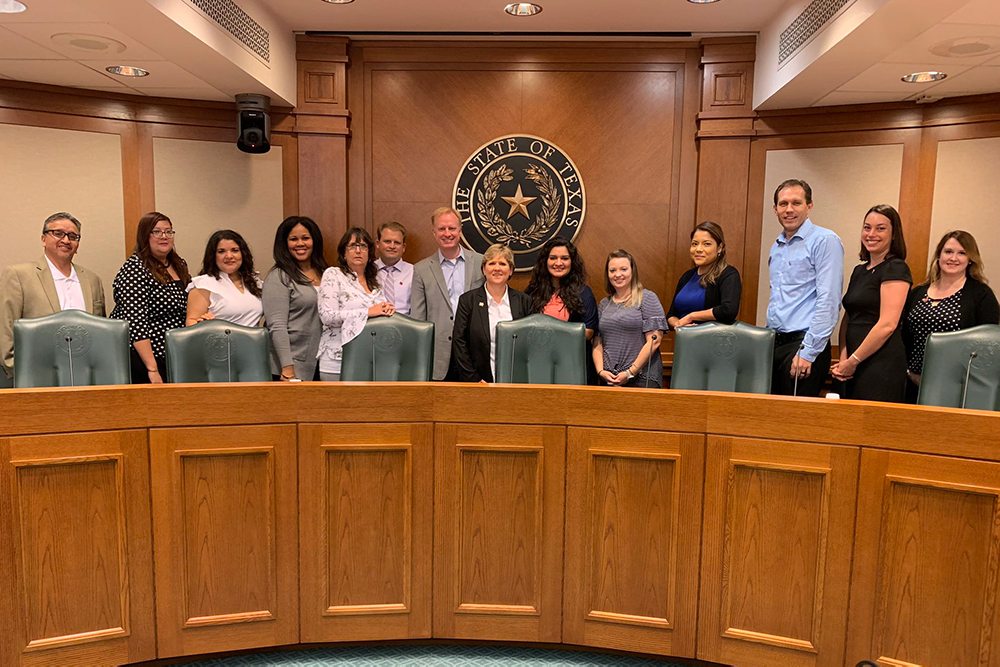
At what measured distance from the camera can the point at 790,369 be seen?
3229 millimetres

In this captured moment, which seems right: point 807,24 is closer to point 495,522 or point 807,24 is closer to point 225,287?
point 495,522

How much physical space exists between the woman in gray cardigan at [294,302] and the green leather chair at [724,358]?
189cm

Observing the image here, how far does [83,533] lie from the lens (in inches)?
78.8

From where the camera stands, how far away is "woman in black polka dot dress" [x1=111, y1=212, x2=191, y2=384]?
3.41 m

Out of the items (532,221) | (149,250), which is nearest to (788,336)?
(532,221)

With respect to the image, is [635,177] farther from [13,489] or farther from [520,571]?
[13,489]

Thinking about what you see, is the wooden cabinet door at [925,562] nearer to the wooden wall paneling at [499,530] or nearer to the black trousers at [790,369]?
the wooden wall paneling at [499,530]

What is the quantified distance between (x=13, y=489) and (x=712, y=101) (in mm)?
4436

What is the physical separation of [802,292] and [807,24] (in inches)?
61.2

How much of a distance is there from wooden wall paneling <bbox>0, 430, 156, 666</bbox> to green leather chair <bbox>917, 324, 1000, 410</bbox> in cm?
280

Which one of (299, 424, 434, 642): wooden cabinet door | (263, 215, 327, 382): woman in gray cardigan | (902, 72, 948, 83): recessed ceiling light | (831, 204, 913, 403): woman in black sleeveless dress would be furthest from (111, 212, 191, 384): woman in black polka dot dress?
(902, 72, 948, 83): recessed ceiling light

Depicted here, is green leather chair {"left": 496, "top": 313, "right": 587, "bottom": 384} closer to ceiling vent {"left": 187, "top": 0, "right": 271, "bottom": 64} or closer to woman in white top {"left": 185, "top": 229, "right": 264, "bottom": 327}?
woman in white top {"left": 185, "top": 229, "right": 264, "bottom": 327}

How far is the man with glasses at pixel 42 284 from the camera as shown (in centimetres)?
353

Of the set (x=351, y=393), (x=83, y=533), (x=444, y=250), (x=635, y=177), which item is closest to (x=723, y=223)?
(x=635, y=177)
